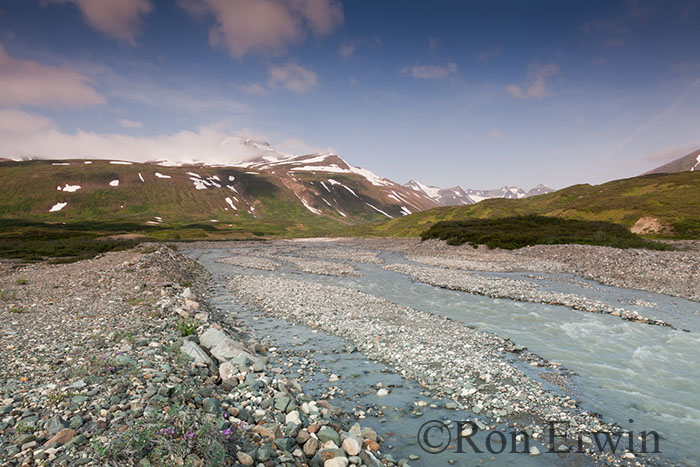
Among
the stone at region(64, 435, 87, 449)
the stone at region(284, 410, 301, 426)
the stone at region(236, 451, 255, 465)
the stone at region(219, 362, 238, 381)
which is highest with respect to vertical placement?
the stone at region(64, 435, 87, 449)

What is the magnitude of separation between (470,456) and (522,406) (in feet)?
11.2

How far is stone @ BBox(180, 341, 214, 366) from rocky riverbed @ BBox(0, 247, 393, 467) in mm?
54

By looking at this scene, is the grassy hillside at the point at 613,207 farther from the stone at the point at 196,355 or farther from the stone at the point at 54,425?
the stone at the point at 54,425

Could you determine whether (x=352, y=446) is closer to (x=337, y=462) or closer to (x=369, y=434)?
(x=337, y=462)

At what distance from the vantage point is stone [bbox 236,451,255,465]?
7.06 metres

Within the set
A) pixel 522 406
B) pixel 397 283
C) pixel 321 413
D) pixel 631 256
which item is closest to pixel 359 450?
pixel 321 413

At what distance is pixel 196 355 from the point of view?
1275 centimetres

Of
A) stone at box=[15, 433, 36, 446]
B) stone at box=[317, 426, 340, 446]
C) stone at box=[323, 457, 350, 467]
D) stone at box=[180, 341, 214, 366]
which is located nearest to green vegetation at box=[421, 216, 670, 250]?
stone at box=[180, 341, 214, 366]

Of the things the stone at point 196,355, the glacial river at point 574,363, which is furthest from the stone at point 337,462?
the stone at point 196,355

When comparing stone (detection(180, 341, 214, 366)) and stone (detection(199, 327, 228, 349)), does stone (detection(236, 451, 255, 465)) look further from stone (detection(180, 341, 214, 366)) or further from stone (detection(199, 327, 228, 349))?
stone (detection(199, 327, 228, 349))

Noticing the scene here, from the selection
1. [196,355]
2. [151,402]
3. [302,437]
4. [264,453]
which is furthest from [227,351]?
[264,453]

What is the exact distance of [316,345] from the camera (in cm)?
1759

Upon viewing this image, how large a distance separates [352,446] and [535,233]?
6919cm

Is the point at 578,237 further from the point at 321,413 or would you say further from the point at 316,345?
the point at 321,413
